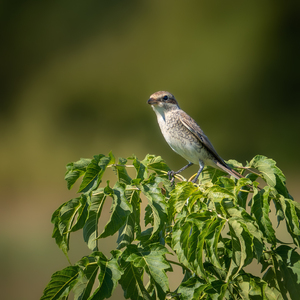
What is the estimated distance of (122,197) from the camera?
1.42 meters

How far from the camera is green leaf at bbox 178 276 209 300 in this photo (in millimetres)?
1362

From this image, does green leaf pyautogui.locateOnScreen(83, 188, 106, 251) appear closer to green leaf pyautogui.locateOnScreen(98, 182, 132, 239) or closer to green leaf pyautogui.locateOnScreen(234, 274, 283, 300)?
green leaf pyautogui.locateOnScreen(98, 182, 132, 239)

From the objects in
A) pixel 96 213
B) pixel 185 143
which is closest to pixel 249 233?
pixel 96 213

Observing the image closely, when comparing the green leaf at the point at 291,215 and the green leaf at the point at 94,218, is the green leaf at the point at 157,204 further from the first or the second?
the green leaf at the point at 291,215

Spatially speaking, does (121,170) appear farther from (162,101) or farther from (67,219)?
(162,101)

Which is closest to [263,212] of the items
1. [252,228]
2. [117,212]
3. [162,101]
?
[252,228]

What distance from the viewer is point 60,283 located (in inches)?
55.0

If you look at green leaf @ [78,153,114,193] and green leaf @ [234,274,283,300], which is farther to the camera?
green leaf @ [78,153,114,193]

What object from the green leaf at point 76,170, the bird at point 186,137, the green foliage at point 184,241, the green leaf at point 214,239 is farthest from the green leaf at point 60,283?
the bird at point 186,137

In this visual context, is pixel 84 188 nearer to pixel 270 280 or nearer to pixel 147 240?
pixel 147 240

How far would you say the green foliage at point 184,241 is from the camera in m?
1.31

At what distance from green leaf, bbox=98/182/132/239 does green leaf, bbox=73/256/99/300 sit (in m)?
0.10

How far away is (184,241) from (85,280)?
38cm

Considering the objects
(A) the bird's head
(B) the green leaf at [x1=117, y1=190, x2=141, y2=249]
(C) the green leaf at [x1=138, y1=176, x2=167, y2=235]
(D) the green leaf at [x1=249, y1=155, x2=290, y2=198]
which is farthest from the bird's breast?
(C) the green leaf at [x1=138, y1=176, x2=167, y2=235]
